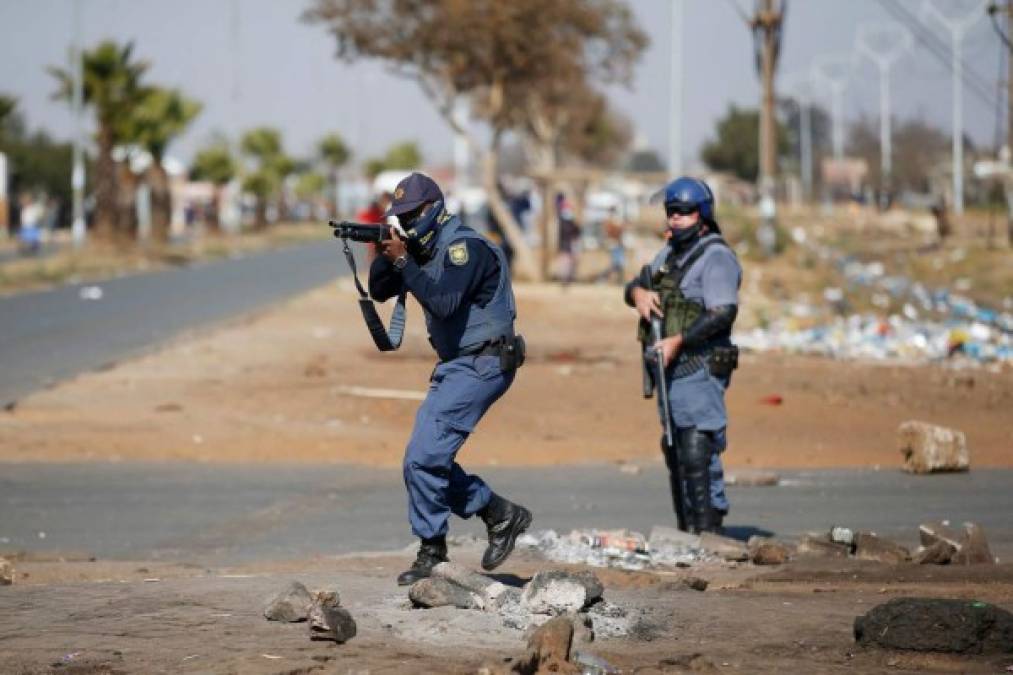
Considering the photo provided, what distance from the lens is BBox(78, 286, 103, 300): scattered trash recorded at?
3694cm

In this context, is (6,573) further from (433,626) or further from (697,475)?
(697,475)

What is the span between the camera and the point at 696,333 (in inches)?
378

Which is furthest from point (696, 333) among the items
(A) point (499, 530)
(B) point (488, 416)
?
(B) point (488, 416)

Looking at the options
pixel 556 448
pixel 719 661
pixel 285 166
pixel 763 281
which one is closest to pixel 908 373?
pixel 556 448

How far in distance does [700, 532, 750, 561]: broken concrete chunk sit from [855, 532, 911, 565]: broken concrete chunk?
577 millimetres

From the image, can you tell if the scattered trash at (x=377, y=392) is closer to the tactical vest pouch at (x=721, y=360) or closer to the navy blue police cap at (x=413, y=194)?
the tactical vest pouch at (x=721, y=360)

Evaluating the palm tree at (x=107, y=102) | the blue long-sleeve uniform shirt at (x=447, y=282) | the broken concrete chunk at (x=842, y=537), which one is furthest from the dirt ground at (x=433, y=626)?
the palm tree at (x=107, y=102)

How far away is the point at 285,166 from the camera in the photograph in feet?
363

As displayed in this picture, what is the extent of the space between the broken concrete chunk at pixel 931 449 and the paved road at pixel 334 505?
0.52ft

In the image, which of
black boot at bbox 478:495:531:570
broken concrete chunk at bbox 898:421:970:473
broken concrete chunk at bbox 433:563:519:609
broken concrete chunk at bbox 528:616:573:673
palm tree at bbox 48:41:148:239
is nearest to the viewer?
broken concrete chunk at bbox 528:616:573:673

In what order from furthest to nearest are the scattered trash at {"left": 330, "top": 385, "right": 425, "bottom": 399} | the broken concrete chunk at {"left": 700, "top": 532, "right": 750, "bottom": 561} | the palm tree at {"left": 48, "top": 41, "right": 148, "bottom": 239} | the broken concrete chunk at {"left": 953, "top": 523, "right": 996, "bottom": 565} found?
the palm tree at {"left": 48, "top": 41, "right": 148, "bottom": 239} → the scattered trash at {"left": 330, "top": 385, "right": 425, "bottom": 399} → the broken concrete chunk at {"left": 700, "top": 532, "right": 750, "bottom": 561} → the broken concrete chunk at {"left": 953, "top": 523, "right": 996, "bottom": 565}

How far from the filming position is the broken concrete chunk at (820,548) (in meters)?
9.40

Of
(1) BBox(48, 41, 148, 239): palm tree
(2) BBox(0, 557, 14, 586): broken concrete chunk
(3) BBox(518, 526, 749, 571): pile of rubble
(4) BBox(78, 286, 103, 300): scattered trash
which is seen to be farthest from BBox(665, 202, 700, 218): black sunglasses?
(1) BBox(48, 41, 148, 239): palm tree

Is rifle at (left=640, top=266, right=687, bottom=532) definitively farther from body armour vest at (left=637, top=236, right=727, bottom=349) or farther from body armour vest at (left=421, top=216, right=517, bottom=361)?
body armour vest at (left=421, top=216, right=517, bottom=361)
